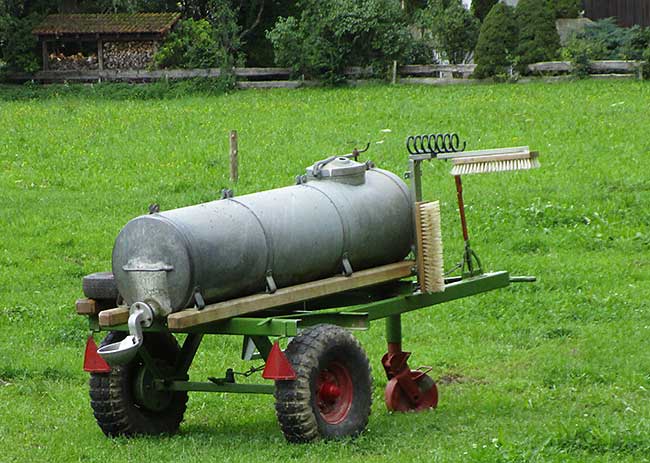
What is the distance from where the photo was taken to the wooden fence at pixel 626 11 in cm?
4206

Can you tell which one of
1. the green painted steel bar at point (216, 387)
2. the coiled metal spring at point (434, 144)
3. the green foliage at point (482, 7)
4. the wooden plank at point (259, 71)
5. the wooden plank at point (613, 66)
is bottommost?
the green painted steel bar at point (216, 387)

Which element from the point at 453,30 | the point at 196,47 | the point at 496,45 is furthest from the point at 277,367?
the point at 453,30

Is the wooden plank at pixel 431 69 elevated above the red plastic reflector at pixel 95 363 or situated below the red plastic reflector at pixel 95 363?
above

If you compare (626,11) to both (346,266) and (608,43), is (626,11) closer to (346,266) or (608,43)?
(608,43)

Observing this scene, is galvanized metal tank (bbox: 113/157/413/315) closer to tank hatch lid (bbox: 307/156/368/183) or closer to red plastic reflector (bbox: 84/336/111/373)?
tank hatch lid (bbox: 307/156/368/183)

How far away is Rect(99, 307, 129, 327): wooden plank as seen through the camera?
9266 mm

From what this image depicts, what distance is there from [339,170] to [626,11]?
34.0 meters

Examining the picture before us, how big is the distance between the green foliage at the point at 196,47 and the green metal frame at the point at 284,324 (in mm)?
28633

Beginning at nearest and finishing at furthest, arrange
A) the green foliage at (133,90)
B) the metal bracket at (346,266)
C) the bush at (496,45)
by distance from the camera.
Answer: the metal bracket at (346,266), the bush at (496,45), the green foliage at (133,90)

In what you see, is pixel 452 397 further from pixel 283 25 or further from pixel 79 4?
pixel 79 4

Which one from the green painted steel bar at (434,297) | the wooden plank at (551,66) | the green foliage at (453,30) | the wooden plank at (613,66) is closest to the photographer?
the green painted steel bar at (434,297)

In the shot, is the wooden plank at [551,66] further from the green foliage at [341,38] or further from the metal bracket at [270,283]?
the metal bracket at [270,283]

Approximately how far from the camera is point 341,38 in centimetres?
3822

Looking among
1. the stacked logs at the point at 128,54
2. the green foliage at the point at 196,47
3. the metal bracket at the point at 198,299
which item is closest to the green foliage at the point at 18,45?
the stacked logs at the point at 128,54
